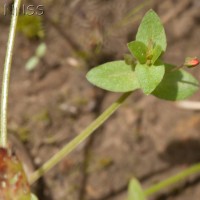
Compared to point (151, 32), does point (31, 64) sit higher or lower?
lower

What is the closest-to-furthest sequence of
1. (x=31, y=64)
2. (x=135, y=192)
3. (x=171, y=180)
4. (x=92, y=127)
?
(x=92, y=127) < (x=135, y=192) < (x=171, y=180) < (x=31, y=64)

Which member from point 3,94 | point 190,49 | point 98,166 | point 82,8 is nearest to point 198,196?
point 98,166

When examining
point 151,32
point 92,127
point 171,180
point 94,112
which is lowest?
point 171,180

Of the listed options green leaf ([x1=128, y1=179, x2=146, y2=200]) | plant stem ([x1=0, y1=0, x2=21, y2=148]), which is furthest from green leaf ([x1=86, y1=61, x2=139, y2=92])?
green leaf ([x1=128, y1=179, x2=146, y2=200])

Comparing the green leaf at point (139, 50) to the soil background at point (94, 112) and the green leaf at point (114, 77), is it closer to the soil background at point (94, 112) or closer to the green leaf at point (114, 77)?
the green leaf at point (114, 77)

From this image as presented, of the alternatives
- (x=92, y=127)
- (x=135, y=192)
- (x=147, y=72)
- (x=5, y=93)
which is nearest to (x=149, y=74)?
(x=147, y=72)

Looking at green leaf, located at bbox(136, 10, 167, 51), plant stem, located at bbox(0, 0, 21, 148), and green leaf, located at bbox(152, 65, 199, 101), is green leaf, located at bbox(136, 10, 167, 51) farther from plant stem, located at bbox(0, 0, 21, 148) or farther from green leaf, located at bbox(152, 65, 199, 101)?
plant stem, located at bbox(0, 0, 21, 148)

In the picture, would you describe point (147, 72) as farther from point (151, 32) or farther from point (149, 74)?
point (151, 32)

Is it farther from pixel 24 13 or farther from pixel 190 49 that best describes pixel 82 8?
pixel 190 49
